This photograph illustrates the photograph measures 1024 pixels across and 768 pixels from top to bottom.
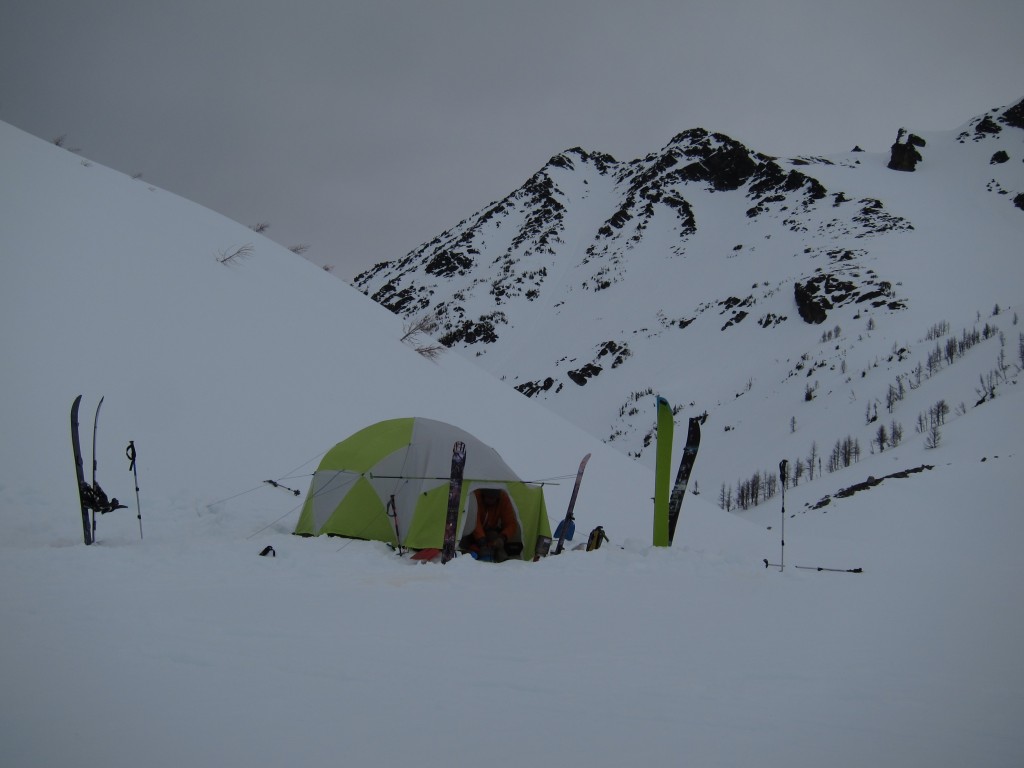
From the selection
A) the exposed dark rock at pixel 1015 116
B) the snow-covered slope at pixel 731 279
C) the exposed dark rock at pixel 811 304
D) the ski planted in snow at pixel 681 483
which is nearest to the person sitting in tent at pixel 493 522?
the ski planted in snow at pixel 681 483

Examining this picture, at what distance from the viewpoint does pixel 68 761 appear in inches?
96.0

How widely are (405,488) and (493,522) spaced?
1.81 metres

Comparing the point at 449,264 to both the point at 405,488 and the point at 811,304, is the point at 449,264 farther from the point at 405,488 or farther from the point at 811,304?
the point at 405,488

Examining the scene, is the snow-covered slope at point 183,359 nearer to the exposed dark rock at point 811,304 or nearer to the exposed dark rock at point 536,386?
the exposed dark rock at point 811,304

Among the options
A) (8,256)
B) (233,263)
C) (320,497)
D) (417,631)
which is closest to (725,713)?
(417,631)

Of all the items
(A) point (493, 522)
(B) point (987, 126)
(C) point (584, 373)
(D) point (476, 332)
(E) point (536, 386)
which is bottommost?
(A) point (493, 522)

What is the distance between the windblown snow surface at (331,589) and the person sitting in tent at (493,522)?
90 cm

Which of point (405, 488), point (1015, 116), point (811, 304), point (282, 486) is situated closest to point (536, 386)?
point (811, 304)

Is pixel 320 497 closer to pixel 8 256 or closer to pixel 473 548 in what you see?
pixel 473 548

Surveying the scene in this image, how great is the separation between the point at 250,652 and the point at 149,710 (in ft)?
2.89

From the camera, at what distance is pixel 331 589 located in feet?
18.7

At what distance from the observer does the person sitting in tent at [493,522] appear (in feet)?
28.0

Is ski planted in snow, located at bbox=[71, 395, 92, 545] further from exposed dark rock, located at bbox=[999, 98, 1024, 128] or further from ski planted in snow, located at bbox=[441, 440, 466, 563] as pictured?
exposed dark rock, located at bbox=[999, 98, 1024, 128]

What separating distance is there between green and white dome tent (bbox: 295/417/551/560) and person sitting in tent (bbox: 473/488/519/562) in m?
0.22
